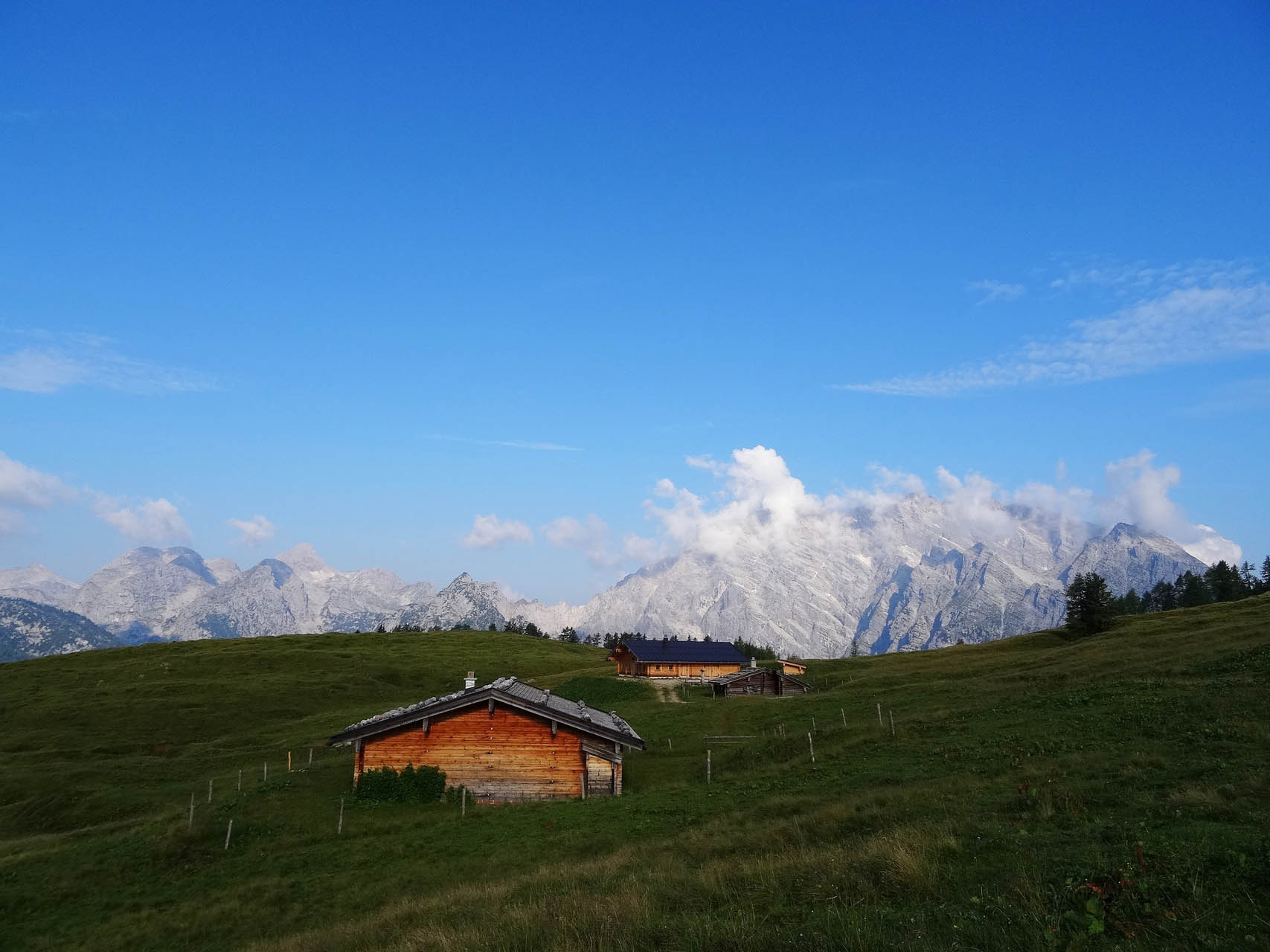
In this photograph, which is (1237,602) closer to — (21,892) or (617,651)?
(617,651)

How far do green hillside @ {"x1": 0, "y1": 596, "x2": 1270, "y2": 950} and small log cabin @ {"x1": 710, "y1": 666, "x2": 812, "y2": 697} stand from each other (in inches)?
746

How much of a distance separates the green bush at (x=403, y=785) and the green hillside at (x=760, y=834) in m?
0.80

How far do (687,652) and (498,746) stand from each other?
6764cm

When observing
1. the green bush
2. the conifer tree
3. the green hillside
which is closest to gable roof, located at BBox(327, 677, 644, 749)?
the green bush

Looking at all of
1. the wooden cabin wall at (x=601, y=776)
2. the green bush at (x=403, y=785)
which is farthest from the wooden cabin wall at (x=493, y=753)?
the wooden cabin wall at (x=601, y=776)

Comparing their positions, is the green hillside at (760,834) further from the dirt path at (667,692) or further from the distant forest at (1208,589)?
the distant forest at (1208,589)

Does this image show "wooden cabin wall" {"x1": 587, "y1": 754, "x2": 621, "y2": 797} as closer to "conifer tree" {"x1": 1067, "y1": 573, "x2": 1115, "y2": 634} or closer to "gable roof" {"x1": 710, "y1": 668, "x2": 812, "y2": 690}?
"gable roof" {"x1": 710, "y1": 668, "x2": 812, "y2": 690}

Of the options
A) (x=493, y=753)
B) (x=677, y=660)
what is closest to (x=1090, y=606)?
(x=677, y=660)

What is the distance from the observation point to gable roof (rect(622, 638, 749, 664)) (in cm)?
9800

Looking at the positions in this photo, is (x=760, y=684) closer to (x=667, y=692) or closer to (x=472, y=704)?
(x=667, y=692)

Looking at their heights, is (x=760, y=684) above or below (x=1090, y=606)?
below

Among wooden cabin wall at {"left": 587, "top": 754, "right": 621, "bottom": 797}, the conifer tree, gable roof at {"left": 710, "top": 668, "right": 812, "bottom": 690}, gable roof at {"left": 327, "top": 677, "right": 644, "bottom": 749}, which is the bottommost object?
wooden cabin wall at {"left": 587, "top": 754, "right": 621, "bottom": 797}

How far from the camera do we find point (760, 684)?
8506cm

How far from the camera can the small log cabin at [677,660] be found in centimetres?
9738
